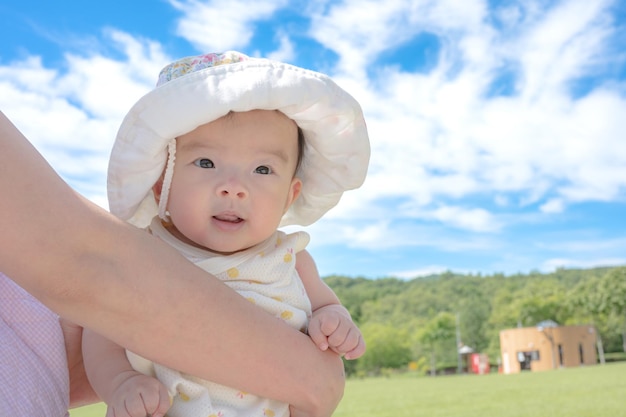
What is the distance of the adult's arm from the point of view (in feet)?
3.22

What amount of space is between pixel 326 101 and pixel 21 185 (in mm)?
739

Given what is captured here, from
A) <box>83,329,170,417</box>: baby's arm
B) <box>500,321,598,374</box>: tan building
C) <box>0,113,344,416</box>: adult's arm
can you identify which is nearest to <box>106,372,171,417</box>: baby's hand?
<box>83,329,170,417</box>: baby's arm

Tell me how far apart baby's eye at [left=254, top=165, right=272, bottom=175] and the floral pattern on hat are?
24cm

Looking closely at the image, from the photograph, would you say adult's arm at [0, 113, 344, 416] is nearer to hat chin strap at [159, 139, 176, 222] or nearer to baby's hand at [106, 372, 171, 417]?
baby's hand at [106, 372, 171, 417]

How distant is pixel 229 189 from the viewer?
1.51m

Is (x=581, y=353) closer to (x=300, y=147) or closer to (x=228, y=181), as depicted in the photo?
(x=300, y=147)

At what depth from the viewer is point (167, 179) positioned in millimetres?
1583

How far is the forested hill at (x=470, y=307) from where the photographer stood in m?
48.1

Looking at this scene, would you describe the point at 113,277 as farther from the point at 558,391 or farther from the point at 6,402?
the point at 558,391

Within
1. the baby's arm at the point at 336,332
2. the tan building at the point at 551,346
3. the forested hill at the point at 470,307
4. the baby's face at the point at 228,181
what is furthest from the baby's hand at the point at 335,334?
the forested hill at the point at 470,307

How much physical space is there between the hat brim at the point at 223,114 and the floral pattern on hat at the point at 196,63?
3.0 inches

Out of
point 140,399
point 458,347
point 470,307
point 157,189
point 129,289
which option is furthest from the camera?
point 470,307

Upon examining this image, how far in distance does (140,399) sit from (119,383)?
11 cm

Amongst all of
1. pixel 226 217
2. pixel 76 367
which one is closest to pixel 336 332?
pixel 226 217
